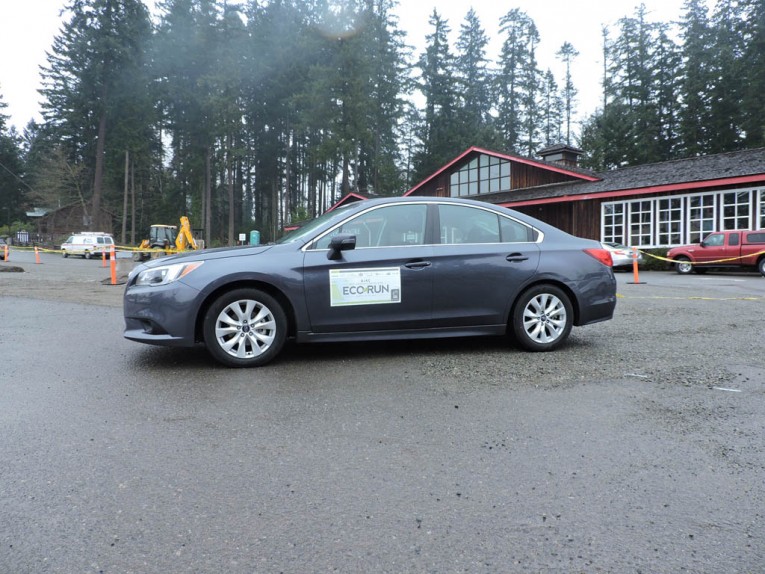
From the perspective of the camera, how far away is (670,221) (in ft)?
81.7

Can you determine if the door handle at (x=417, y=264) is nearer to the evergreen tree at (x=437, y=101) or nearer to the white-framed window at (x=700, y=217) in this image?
the white-framed window at (x=700, y=217)

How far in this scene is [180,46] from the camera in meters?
51.0

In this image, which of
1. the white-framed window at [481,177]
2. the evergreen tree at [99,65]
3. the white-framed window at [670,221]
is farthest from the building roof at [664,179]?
the evergreen tree at [99,65]

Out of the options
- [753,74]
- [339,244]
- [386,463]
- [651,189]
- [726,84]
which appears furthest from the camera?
[726,84]

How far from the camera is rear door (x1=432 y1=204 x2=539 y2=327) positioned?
5652mm

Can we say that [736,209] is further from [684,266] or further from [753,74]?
[753,74]

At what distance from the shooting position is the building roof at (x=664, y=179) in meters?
22.4

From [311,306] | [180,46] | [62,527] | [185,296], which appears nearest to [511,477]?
[62,527]

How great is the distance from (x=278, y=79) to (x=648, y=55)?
32839 millimetres

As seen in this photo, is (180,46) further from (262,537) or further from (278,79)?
(262,537)

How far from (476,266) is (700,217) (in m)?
22.2

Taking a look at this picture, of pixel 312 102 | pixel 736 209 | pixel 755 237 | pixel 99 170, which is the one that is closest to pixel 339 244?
pixel 755 237

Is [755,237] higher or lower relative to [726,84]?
lower

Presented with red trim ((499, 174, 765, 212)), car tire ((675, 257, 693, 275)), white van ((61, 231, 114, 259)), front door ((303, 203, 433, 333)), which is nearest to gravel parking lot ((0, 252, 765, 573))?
front door ((303, 203, 433, 333))
